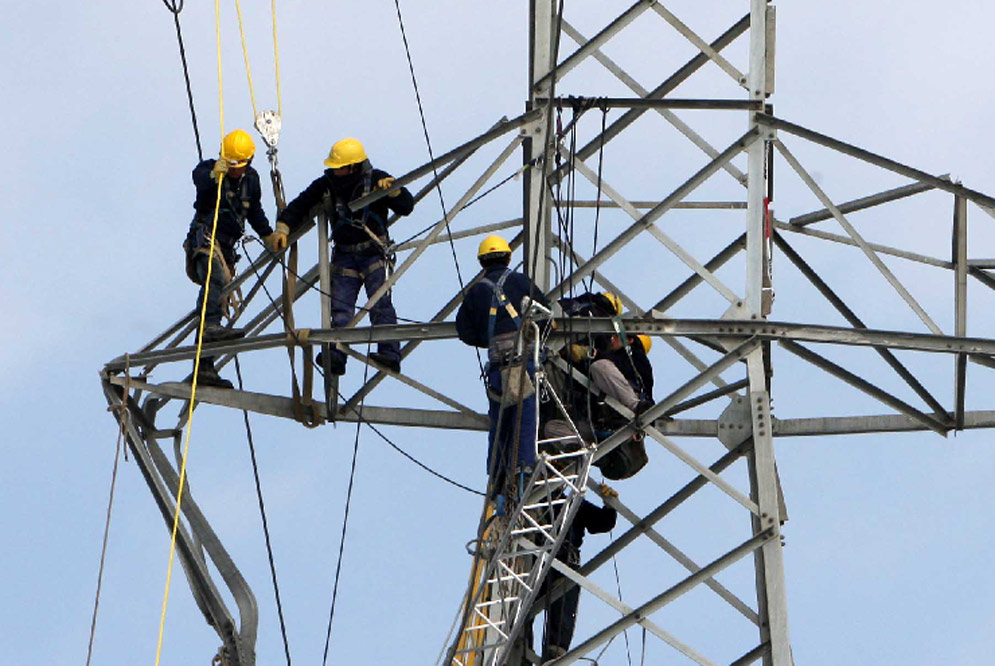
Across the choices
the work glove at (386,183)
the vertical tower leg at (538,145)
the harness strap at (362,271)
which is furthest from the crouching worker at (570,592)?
the work glove at (386,183)

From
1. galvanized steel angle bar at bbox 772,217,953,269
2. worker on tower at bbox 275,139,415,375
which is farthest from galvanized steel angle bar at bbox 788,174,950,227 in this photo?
worker on tower at bbox 275,139,415,375

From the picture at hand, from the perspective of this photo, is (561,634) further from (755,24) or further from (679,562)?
(755,24)

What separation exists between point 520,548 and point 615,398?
5.01 ft

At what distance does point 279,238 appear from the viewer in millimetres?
Answer: 25625

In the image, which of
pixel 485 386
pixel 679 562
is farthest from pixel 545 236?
pixel 679 562

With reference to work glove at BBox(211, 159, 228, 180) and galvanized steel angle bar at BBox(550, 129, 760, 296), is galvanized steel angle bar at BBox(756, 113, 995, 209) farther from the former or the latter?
work glove at BBox(211, 159, 228, 180)

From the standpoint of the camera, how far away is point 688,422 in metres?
26.1

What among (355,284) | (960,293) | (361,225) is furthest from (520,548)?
(960,293)

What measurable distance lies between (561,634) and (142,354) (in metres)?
4.58

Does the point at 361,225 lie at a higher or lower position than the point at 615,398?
higher

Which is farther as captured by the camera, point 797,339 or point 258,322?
point 258,322

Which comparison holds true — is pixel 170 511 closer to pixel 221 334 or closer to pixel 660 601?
pixel 221 334

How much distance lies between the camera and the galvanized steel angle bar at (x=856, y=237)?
24125mm

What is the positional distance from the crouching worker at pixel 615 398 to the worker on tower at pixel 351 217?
6.18 ft
